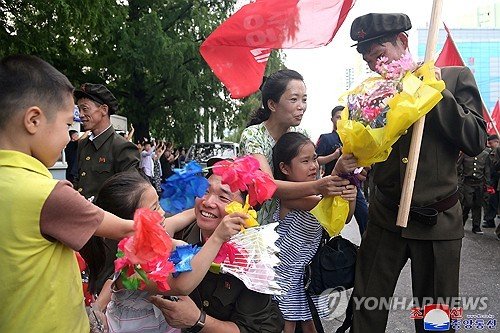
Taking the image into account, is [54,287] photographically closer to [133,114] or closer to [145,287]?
[145,287]

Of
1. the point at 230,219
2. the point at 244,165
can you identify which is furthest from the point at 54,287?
the point at 244,165

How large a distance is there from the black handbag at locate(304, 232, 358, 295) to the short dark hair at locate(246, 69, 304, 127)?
92 centimetres

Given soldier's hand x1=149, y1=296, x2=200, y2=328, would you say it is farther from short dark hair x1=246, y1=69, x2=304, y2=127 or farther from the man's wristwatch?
short dark hair x1=246, y1=69, x2=304, y2=127

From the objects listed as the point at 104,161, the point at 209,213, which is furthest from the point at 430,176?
the point at 104,161

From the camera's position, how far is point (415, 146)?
2.54m

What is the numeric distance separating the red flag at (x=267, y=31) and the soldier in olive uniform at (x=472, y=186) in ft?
22.4

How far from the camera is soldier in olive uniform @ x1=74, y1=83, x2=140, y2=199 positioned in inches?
168

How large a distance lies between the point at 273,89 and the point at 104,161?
1.66 m

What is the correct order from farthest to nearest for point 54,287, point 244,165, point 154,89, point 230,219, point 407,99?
point 154,89 < point 407,99 < point 244,165 < point 230,219 < point 54,287

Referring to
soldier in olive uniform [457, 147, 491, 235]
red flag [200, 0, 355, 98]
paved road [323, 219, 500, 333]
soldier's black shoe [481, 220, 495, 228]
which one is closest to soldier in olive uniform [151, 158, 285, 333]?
red flag [200, 0, 355, 98]

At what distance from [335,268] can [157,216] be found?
1.69m

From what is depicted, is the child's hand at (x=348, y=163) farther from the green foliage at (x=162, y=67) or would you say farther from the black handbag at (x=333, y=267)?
the green foliage at (x=162, y=67)

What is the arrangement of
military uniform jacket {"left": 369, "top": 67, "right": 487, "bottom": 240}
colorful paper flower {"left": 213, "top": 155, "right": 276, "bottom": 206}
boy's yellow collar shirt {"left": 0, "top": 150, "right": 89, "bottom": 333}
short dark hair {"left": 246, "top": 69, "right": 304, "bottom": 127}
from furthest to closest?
1. short dark hair {"left": 246, "top": 69, "right": 304, "bottom": 127}
2. military uniform jacket {"left": 369, "top": 67, "right": 487, "bottom": 240}
3. colorful paper flower {"left": 213, "top": 155, "right": 276, "bottom": 206}
4. boy's yellow collar shirt {"left": 0, "top": 150, "right": 89, "bottom": 333}

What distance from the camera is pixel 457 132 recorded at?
263 cm
